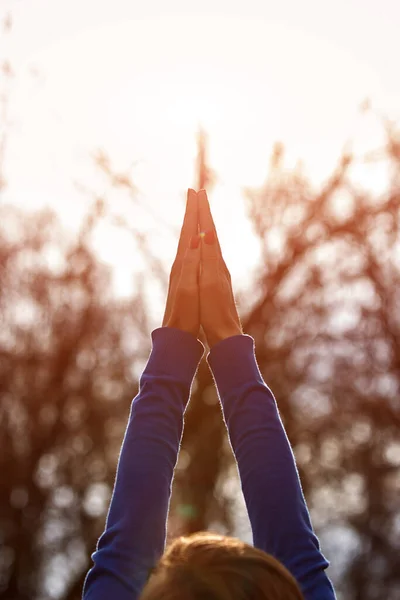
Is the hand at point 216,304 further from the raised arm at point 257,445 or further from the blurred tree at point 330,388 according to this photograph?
the blurred tree at point 330,388

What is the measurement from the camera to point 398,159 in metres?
9.68

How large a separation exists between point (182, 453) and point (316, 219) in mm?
3667

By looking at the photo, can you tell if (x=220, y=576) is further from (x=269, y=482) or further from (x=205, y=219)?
(x=205, y=219)

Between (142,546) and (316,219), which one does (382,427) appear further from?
(142,546)

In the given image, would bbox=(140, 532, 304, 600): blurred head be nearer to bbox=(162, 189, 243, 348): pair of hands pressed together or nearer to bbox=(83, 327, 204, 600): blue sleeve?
bbox=(83, 327, 204, 600): blue sleeve

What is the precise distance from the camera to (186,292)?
124 centimetres

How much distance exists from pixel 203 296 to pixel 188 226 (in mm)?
157

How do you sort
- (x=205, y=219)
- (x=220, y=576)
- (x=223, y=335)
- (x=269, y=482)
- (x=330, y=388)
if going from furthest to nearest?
(x=330, y=388) < (x=205, y=219) < (x=223, y=335) < (x=269, y=482) < (x=220, y=576)

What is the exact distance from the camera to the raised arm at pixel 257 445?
3.40ft

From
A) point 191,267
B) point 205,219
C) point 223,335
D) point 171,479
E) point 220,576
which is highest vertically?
point 205,219

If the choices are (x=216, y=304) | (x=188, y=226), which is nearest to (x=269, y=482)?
(x=216, y=304)

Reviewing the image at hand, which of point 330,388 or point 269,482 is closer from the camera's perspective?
point 269,482

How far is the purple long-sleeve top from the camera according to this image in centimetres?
101

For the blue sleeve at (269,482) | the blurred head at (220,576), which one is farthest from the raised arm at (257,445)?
the blurred head at (220,576)
